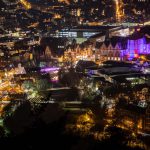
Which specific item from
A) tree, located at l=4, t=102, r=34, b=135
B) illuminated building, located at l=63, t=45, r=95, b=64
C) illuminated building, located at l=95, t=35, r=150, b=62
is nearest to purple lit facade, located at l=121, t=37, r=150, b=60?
illuminated building, located at l=95, t=35, r=150, b=62

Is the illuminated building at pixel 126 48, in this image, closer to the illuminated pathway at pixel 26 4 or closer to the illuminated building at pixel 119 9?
the illuminated building at pixel 119 9

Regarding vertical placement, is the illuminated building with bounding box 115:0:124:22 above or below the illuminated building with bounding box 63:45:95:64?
above

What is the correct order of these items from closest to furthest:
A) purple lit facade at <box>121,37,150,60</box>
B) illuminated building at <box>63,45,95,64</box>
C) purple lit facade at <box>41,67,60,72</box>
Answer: purple lit facade at <box>41,67,60,72</box> < purple lit facade at <box>121,37,150,60</box> < illuminated building at <box>63,45,95,64</box>

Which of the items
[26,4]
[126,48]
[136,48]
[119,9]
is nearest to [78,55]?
[126,48]

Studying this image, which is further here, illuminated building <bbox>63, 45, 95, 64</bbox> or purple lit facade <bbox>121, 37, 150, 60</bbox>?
illuminated building <bbox>63, 45, 95, 64</bbox>

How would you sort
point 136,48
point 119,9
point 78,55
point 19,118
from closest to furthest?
point 19,118
point 136,48
point 78,55
point 119,9

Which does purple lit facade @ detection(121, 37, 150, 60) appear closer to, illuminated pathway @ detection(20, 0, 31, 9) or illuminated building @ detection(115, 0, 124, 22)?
illuminated building @ detection(115, 0, 124, 22)

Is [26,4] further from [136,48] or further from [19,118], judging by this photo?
[19,118]

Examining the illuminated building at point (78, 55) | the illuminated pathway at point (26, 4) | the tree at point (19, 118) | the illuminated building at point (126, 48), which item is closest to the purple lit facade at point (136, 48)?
the illuminated building at point (126, 48)

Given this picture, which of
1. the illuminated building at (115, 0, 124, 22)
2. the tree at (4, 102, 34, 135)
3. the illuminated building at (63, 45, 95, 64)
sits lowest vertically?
the tree at (4, 102, 34, 135)

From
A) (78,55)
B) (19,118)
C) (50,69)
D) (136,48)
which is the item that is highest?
(136,48)

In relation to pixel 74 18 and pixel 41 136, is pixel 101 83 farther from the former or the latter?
pixel 74 18
